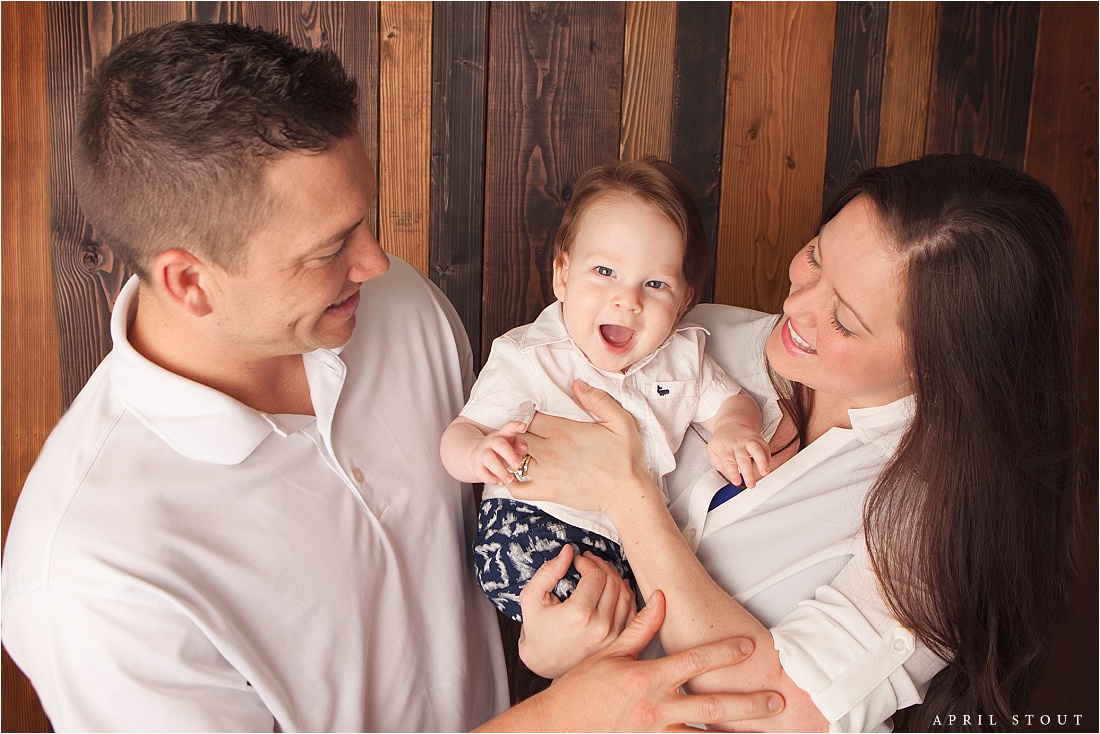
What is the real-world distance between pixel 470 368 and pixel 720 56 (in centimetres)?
Result: 130

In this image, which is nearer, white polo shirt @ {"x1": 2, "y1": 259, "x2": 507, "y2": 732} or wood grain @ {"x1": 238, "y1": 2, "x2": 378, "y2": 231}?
white polo shirt @ {"x1": 2, "y1": 259, "x2": 507, "y2": 732}

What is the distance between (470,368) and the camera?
1882mm

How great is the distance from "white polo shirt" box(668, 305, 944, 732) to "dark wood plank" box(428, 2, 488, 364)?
106cm

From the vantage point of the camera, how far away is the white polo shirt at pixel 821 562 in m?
1.31

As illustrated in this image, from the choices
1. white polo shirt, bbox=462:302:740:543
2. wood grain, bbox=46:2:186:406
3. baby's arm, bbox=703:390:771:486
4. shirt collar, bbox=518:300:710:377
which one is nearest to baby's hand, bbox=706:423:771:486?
baby's arm, bbox=703:390:771:486

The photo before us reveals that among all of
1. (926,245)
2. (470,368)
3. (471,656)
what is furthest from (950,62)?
(471,656)

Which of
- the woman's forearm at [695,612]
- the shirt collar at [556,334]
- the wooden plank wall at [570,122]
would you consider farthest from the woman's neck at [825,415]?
the wooden plank wall at [570,122]

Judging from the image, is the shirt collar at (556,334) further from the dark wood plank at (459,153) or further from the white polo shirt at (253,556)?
the dark wood plank at (459,153)

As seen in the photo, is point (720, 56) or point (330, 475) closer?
point (330, 475)

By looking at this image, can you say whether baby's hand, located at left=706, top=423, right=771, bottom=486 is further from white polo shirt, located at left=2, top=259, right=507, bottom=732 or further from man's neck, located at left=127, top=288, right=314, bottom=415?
man's neck, located at left=127, top=288, right=314, bottom=415

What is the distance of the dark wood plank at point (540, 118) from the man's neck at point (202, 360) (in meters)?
1.12

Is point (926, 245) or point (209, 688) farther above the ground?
point (926, 245)

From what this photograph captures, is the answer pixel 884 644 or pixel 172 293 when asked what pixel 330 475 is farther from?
pixel 884 644

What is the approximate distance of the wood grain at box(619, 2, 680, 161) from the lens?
95.3 inches
